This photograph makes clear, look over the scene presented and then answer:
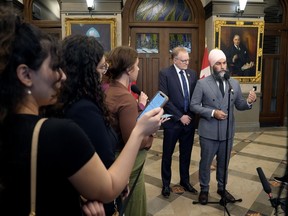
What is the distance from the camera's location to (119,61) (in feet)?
5.68

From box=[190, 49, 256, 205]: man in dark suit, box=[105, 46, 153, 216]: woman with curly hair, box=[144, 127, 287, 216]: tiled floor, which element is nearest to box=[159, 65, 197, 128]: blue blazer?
box=[190, 49, 256, 205]: man in dark suit

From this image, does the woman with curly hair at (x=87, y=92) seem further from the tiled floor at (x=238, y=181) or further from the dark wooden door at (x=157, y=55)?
the dark wooden door at (x=157, y=55)

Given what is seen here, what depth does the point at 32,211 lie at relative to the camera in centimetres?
73

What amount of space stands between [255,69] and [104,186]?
6.01 m

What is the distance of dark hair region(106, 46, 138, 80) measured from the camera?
5.69 feet

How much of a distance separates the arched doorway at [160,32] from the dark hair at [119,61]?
428 centimetres

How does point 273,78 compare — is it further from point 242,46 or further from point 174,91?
point 174,91

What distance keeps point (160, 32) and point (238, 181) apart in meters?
3.91

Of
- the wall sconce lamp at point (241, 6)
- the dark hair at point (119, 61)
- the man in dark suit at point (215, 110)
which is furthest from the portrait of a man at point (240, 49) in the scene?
the dark hair at point (119, 61)

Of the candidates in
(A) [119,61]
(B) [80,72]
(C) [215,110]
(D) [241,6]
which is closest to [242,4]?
(D) [241,6]

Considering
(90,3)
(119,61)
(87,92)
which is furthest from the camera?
(90,3)

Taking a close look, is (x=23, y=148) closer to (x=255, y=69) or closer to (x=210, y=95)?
(x=210, y=95)

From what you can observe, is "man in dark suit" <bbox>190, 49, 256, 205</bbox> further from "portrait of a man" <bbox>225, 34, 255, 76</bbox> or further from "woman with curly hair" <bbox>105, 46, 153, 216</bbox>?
"portrait of a man" <bbox>225, 34, 255, 76</bbox>

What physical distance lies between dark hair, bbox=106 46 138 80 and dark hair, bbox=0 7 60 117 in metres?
0.98
